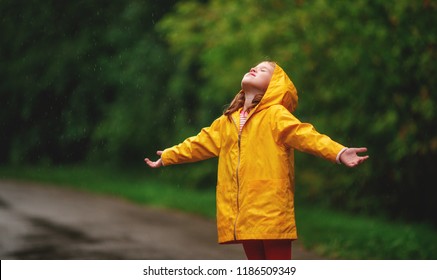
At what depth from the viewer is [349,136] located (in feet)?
34.3

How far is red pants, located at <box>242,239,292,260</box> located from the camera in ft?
13.9

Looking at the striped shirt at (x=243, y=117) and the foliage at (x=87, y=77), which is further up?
the foliage at (x=87, y=77)

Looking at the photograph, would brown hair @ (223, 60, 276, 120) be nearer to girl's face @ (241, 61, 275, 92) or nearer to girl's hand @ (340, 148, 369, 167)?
girl's face @ (241, 61, 275, 92)

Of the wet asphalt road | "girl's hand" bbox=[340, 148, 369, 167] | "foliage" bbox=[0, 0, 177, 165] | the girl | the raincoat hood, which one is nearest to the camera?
"girl's hand" bbox=[340, 148, 369, 167]

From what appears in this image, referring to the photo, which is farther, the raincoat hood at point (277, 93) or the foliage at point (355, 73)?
the foliage at point (355, 73)

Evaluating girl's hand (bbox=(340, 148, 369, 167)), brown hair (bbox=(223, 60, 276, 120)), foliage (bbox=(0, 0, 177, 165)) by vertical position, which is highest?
foliage (bbox=(0, 0, 177, 165))

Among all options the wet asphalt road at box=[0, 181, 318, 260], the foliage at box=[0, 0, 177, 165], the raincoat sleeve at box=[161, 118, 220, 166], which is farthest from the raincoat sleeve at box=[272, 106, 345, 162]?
the foliage at box=[0, 0, 177, 165]

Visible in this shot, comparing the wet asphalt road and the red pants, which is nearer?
the red pants

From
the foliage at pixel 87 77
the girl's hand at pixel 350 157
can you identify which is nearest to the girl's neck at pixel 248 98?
the girl's hand at pixel 350 157

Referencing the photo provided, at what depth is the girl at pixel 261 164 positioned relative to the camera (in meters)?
4.15

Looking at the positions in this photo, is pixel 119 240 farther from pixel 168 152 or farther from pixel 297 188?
pixel 168 152

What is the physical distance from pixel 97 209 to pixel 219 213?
8.59 m

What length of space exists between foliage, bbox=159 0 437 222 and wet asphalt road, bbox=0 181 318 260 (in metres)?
1.92

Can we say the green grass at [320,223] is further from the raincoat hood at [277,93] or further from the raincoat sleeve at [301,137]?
the raincoat sleeve at [301,137]
